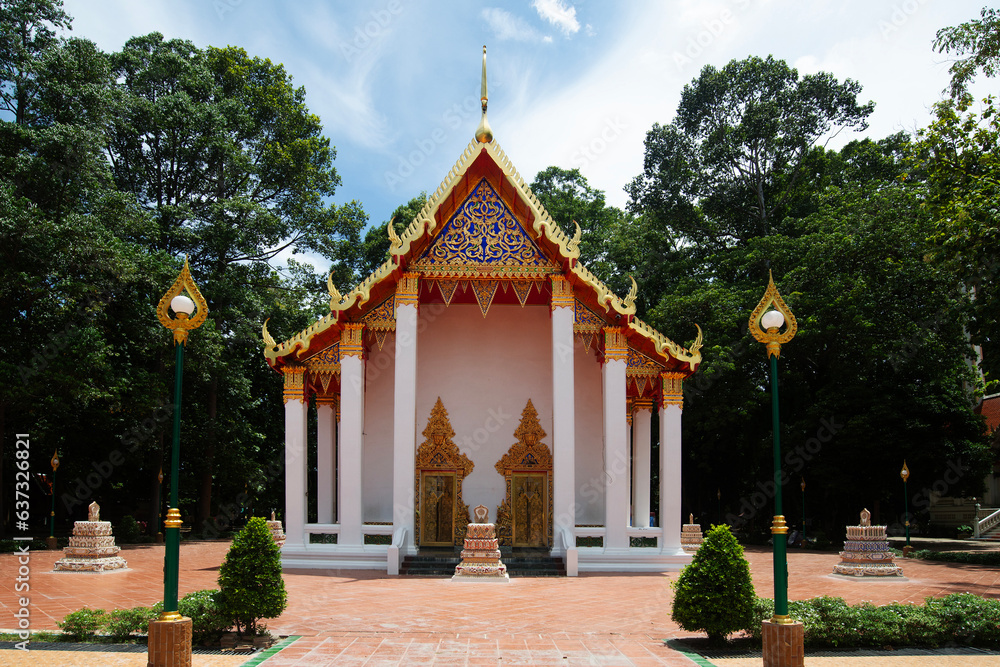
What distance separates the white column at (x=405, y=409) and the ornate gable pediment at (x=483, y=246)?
0.72 meters

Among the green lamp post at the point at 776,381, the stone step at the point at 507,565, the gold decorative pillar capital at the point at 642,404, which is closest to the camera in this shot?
the green lamp post at the point at 776,381

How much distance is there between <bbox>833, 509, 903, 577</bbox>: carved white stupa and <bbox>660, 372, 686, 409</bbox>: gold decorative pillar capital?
14.0 feet

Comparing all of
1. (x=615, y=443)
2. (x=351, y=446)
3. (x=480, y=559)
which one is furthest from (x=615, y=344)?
(x=351, y=446)

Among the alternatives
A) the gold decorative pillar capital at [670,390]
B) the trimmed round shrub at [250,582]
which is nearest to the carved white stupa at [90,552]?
the trimmed round shrub at [250,582]

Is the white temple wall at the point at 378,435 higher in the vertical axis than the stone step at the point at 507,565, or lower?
higher

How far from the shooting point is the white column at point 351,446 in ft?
49.0

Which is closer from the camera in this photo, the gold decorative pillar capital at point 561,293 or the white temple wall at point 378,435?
the gold decorative pillar capital at point 561,293

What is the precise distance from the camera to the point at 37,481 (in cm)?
3002

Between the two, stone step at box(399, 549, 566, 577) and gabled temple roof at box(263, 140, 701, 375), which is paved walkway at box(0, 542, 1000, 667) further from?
gabled temple roof at box(263, 140, 701, 375)

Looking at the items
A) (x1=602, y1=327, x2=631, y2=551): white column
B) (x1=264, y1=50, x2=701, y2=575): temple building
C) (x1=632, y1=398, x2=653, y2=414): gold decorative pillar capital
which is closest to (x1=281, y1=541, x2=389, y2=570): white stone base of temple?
(x1=264, y1=50, x2=701, y2=575): temple building

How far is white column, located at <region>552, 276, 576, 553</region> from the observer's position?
14.8 meters

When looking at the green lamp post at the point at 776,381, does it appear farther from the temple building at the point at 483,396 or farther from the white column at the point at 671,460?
the white column at the point at 671,460

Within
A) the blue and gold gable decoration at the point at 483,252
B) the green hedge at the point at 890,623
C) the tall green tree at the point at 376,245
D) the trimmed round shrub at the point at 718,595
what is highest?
the tall green tree at the point at 376,245
